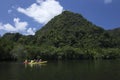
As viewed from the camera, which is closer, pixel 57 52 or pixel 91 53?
pixel 57 52

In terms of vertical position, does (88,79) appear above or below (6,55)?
below

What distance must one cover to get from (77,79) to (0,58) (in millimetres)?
79221

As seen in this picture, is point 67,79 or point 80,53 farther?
point 80,53

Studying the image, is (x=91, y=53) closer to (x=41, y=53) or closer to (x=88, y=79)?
(x=41, y=53)

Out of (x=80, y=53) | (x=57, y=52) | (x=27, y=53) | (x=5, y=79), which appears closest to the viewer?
(x=5, y=79)

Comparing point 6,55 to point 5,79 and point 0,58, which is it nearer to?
point 0,58

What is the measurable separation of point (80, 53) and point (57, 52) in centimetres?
2456

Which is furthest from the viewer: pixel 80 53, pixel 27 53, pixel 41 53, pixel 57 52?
pixel 80 53

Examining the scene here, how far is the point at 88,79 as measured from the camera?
49.5m

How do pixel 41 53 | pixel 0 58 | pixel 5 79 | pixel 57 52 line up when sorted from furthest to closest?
pixel 57 52, pixel 41 53, pixel 0 58, pixel 5 79

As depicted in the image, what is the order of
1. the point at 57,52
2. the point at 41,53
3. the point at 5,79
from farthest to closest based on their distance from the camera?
the point at 57,52, the point at 41,53, the point at 5,79

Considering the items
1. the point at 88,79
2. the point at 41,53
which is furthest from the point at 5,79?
the point at 41,53

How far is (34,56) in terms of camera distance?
14450cm

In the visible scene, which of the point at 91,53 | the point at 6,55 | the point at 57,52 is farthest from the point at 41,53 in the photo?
the point at 91,53
